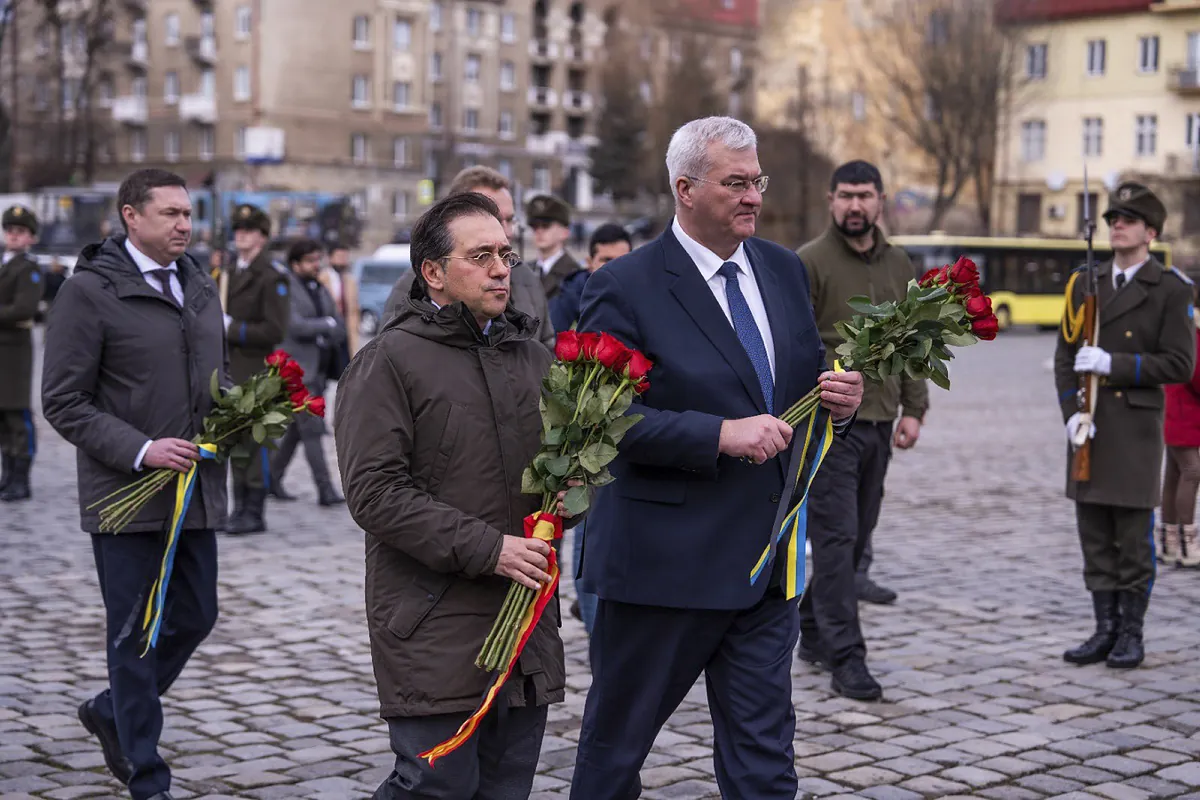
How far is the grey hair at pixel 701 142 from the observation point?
14.5 ft

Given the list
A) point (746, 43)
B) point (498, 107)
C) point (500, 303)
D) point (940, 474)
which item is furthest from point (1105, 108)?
point (500, 303)

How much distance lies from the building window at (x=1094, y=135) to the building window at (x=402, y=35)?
30777 mm

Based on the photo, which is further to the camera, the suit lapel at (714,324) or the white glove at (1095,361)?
the white glove at (1095,361)

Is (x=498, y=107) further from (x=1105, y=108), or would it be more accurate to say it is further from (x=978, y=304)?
(x=978, y=304)

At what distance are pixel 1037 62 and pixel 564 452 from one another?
66870mm

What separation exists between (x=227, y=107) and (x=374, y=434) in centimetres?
7153

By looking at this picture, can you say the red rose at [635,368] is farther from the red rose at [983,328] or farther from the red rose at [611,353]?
the red rose at [983,328]

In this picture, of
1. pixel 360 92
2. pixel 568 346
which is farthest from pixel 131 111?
pixel 568 346

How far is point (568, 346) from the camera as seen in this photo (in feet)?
12.5

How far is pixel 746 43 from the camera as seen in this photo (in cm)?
8469

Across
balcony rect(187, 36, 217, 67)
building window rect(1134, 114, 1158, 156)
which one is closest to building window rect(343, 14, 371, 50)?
balcony rect(187, 36, 217, 67)

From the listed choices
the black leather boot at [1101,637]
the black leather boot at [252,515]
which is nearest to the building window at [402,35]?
the black leather boot at [252,515]

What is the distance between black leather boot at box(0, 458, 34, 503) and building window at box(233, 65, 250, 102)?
61630mm

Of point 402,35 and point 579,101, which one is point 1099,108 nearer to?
point 402,35
